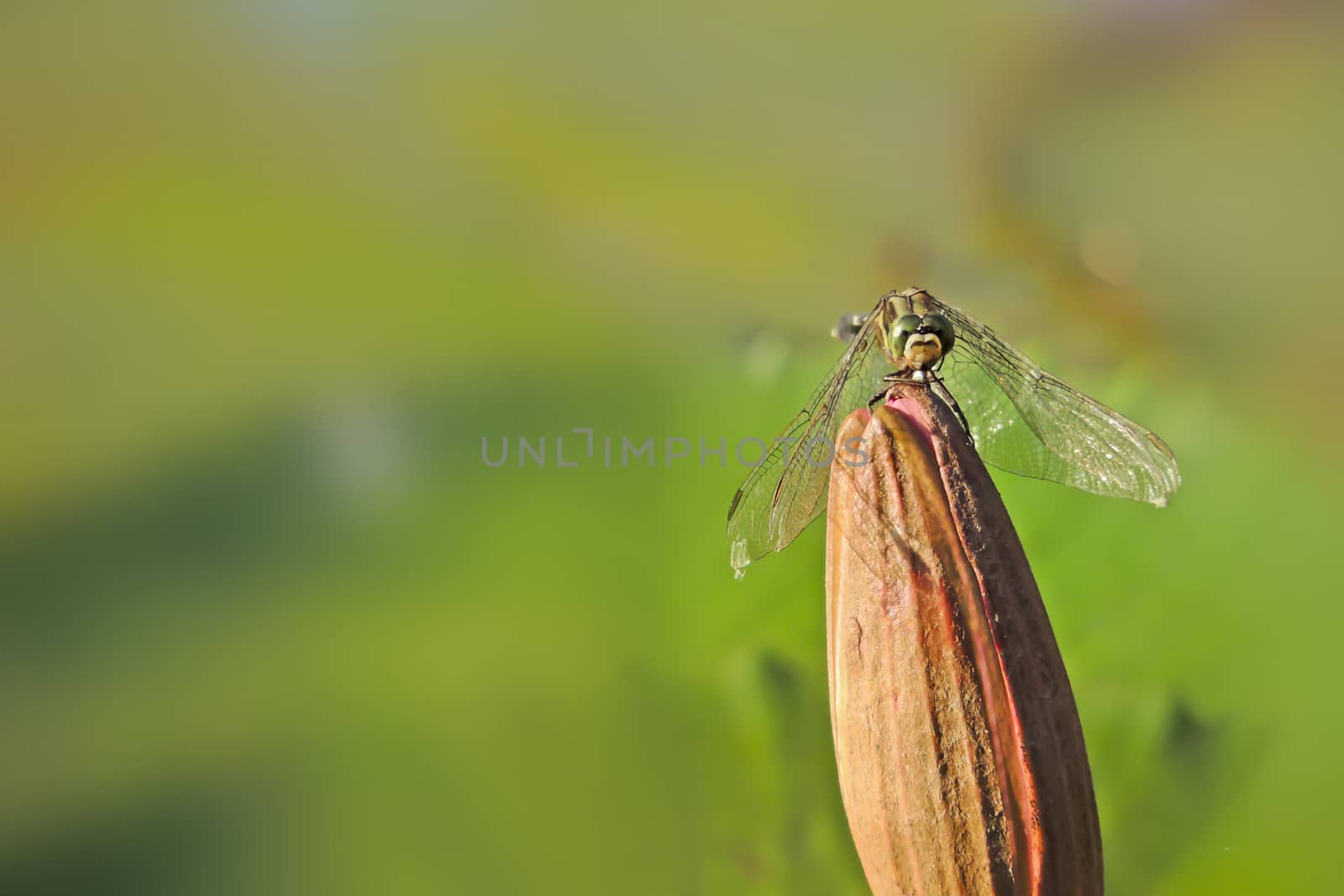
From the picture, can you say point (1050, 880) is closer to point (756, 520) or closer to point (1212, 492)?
point (756, 520)


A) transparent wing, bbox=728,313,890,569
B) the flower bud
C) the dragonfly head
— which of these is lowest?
the flower bud

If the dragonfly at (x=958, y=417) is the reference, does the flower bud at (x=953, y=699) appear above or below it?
below

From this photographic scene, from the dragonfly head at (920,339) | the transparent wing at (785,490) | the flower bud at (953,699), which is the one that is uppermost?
the dragonfly head at (920,339)

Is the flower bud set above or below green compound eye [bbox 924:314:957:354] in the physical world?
below

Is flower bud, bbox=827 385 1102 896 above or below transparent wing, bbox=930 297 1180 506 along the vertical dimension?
below

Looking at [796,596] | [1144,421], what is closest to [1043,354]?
[1144,421]
